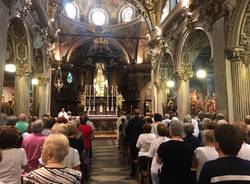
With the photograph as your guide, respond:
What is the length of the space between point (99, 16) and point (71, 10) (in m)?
3.07

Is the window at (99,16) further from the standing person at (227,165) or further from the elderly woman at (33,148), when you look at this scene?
the standing person at (227,165)

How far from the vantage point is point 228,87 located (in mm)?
10250

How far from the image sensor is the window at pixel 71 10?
26928 millimetres

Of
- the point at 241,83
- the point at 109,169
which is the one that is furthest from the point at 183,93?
the point at 109,169

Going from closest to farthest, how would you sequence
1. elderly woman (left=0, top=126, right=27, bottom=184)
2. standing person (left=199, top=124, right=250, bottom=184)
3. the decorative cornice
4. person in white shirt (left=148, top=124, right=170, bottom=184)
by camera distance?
standing person (left=199, top=124, right=250, bottom=184), elderly woman (left=0, top=126, right=27, bottom=184), person in white shirt (left=148, top=124, right=170, bottom=184), the decorative cornice

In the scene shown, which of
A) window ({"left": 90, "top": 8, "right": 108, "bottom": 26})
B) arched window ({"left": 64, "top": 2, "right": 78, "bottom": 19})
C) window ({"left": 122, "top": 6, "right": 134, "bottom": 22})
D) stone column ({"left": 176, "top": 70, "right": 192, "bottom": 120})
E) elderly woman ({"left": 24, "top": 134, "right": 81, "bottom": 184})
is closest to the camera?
elderly woman ({"left": 24, "top": 134, "right": 81, "bottom": 184})

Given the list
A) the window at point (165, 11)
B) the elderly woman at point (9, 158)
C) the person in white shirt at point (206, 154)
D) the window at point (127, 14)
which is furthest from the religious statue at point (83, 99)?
the elderly woman at point (9, 158)

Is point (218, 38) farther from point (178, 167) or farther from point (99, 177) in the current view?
point (178, 167)

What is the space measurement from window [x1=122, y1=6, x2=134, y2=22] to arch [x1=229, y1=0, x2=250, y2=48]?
63.4 feet

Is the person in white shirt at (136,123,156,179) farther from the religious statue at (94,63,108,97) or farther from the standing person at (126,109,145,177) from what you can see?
the religious statue at (94,63,108,97)

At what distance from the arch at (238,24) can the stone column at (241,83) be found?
0.28m

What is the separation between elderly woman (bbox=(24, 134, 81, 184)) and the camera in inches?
97.5

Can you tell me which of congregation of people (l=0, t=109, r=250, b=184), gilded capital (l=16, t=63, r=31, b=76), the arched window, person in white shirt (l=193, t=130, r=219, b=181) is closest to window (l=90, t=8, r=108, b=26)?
the arched window

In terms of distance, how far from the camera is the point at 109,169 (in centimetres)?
986
